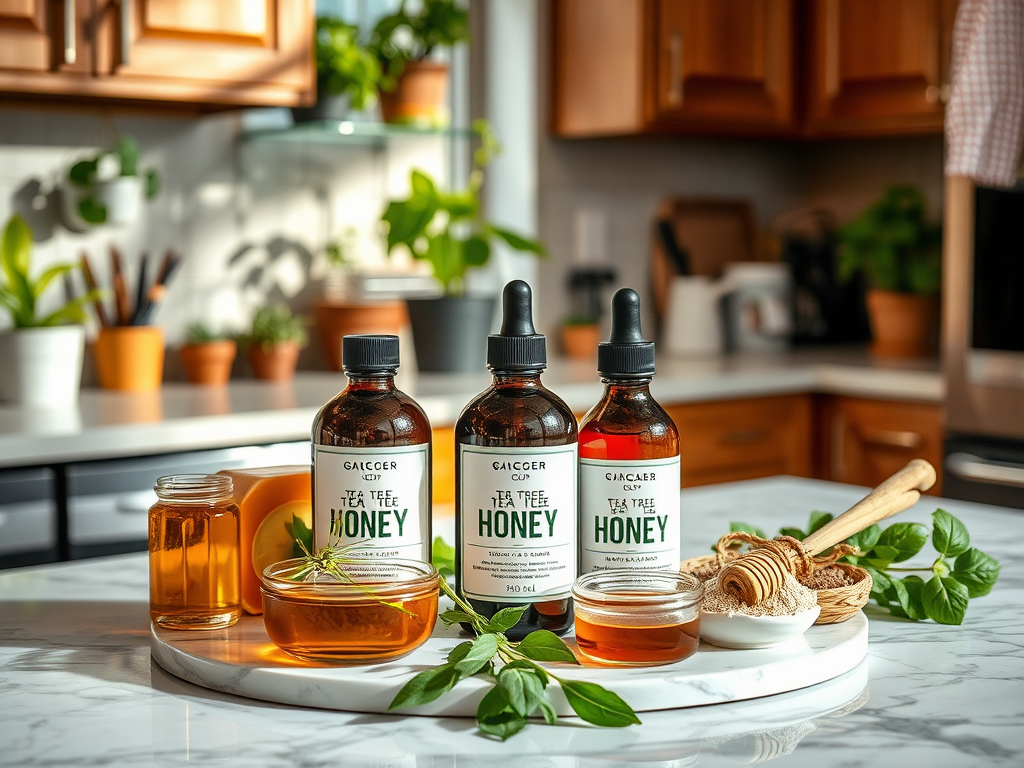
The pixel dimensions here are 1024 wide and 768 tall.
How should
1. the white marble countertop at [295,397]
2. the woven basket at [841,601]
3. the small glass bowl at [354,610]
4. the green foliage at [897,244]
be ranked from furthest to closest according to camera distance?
the green foliage at [897,244] < the white marble countertop at [295,397] < the woven basket at [841,601] < the small glass bowl at [354,610]

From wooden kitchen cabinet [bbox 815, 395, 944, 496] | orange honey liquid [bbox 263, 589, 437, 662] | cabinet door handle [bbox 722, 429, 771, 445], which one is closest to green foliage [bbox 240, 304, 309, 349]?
cabinet door handle [bbox 722, 429, 771, 445]

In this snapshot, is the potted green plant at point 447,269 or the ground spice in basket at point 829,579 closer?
the ground spice in basket at point 829,579

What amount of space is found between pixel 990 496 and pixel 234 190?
5.96ft

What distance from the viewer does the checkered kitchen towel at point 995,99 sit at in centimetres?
266

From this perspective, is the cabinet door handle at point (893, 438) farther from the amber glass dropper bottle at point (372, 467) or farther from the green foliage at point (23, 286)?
the amber glass dropper bottle at point (372, 467)

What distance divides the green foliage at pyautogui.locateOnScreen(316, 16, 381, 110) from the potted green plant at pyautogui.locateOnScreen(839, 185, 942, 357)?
136 centimetres

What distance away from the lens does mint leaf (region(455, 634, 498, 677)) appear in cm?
80

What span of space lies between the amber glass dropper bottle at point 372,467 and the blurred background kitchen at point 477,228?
1.28 m

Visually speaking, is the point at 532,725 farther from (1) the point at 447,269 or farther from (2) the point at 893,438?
(2) the point at 893,438

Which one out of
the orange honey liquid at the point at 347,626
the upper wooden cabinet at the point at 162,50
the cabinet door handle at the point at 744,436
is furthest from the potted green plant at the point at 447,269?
the orange honey liquid at the point at 347,626

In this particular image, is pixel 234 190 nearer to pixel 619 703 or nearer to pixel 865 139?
pixel 865 139

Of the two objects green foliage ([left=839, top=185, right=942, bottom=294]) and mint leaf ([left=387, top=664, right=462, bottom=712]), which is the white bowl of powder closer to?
mint leaf ([left=387, top=664, right=462, bottom=712])

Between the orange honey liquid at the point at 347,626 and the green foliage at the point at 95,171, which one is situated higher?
the green foliage at the point at 95,171

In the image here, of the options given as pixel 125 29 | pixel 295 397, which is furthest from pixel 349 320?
pixel 125 29
